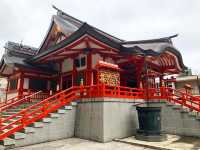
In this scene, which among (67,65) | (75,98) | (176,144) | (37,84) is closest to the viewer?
(176,144)

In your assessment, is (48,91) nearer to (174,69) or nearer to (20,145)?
(20,145)

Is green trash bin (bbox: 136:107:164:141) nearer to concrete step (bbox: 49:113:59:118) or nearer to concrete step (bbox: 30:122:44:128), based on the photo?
concrete step (bbox: 49:113:59:118)

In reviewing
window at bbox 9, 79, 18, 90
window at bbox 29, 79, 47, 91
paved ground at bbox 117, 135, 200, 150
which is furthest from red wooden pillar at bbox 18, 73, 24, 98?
paved ground at bbox 117, 135, 200, 150

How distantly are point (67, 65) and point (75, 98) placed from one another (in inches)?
191

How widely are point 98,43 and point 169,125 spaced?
249 inches

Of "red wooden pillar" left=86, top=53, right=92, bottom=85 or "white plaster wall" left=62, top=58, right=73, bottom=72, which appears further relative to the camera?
→ "white plaster wall" left=62, top=58, right=73, bottom=72

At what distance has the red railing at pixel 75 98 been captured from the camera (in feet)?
28.2

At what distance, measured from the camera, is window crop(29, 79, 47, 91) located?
16.2m

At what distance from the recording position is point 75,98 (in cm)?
1100

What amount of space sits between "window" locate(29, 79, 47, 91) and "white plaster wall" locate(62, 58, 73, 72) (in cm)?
282

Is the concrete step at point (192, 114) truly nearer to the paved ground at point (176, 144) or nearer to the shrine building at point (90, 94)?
the shrine building at point (90, 94)

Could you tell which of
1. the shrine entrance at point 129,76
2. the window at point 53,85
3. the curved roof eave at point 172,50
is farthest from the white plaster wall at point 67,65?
the curved roof eave at point 172,50

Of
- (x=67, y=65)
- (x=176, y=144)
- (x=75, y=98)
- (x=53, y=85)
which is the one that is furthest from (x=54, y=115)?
(x=53, y=85)

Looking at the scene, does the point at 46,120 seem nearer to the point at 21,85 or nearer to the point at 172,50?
the point at 21,85
